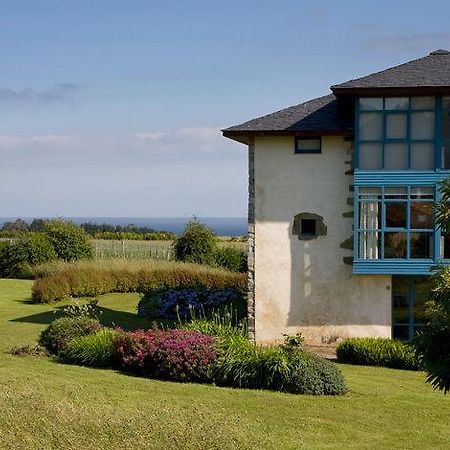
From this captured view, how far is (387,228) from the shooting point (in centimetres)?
1959

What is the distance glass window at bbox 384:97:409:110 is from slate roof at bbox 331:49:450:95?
435 mm

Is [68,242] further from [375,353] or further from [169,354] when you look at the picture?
[169,354]

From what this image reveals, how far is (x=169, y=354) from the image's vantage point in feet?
51.0

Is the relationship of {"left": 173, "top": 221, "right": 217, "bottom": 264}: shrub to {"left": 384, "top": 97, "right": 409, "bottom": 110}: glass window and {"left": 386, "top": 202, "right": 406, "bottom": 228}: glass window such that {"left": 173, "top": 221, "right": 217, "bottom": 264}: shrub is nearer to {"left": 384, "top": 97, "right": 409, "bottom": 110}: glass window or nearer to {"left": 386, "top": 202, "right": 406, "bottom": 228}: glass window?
{"left": 386, "top": 202, "right": 406, "bottom": 228}: glass window

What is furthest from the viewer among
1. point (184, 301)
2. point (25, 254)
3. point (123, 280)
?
point (25, 254)

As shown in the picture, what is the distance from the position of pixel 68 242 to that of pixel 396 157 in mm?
19907

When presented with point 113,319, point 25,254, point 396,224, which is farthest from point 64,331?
point 25,254

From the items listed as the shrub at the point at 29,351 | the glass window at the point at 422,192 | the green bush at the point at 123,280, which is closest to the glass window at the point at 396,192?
the glass window at the point at 422,192

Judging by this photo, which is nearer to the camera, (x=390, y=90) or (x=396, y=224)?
(x=390, y=90)

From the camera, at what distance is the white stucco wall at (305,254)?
20.1 metres

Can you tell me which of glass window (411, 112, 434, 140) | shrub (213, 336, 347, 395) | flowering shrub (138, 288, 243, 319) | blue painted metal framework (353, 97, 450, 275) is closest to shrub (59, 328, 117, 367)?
shrub (213, 336, 347, 395)

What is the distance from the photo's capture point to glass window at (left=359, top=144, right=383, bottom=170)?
1955 cm

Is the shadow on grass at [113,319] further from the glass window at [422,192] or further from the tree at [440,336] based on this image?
the tree at [440,336]

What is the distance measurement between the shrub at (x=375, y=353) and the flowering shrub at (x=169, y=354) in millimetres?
3583
